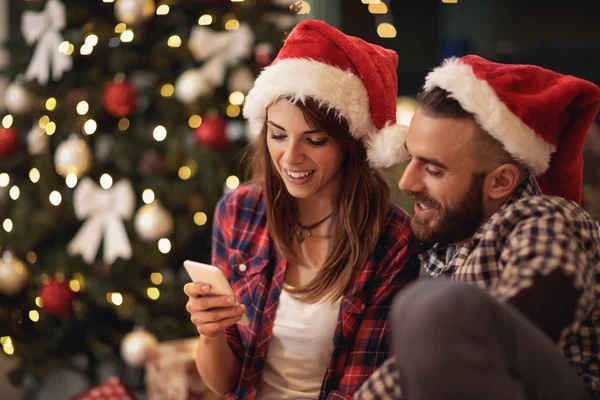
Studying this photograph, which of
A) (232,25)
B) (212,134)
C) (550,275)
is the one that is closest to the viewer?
(550,275)

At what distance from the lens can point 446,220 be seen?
4.96 feet

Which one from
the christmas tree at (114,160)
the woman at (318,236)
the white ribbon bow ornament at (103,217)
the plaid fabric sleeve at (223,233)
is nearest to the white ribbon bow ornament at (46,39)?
the christmas tree at (114,160)

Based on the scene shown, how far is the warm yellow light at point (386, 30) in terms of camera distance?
4.62 m

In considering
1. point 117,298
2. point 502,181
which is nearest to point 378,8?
point 117,298

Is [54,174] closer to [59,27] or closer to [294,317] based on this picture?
[59,27]

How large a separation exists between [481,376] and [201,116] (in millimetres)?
2061

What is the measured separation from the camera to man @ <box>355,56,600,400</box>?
1041 mm

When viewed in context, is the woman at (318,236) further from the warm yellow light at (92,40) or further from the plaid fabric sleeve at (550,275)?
the warm yellow light at (92,40)

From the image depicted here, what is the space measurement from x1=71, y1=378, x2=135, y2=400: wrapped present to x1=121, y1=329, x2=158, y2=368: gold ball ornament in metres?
0.21

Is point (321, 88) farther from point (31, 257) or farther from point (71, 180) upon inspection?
point (31, 257)

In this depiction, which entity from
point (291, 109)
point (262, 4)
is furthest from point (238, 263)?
point (262, 4)

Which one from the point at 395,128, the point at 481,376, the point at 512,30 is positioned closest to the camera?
the point at 481,376

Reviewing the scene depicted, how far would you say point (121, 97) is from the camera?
3.00 metres

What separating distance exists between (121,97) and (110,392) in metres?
1.11
